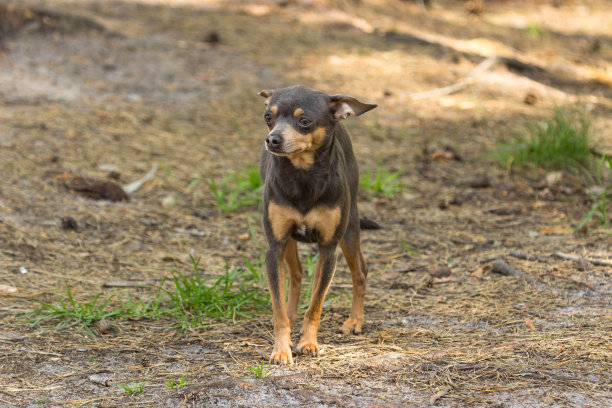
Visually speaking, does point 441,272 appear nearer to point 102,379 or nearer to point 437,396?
point 437,396

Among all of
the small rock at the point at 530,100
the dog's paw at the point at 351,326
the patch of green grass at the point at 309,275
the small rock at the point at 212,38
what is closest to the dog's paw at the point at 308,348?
the dog's paw at the point at 351,326

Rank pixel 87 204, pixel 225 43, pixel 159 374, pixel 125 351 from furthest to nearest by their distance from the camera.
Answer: pixel 225 43, pixel 87 204, pixel 125 351, pixel 159 374

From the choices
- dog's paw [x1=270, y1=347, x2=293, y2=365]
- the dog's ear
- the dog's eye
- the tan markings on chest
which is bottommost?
dog's paw [x1=270, y1=347, x2=293, y2=365]

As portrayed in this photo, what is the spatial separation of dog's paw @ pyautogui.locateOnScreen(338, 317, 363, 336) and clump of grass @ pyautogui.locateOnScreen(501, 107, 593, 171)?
313 cm

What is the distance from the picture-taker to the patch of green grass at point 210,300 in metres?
4.16

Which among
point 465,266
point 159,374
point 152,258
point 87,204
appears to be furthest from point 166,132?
point 159,374

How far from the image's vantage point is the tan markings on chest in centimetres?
375

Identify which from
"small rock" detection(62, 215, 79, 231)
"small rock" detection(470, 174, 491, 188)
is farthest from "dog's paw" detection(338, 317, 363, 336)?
"small rock" detection(470, 174, 491, 188)

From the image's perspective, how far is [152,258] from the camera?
5.07 m

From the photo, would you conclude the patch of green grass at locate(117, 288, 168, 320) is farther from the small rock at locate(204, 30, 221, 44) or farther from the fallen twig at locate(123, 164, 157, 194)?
the small rock at locate(204, 30, 221, 44)

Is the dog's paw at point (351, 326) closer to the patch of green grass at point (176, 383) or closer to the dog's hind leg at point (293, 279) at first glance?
the dog's hind leg at point (293, 279)

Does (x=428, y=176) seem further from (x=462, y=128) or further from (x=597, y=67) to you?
(x=597, y=67)

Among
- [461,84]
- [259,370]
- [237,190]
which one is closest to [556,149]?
[461,84]

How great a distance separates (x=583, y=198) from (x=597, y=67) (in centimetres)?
487
